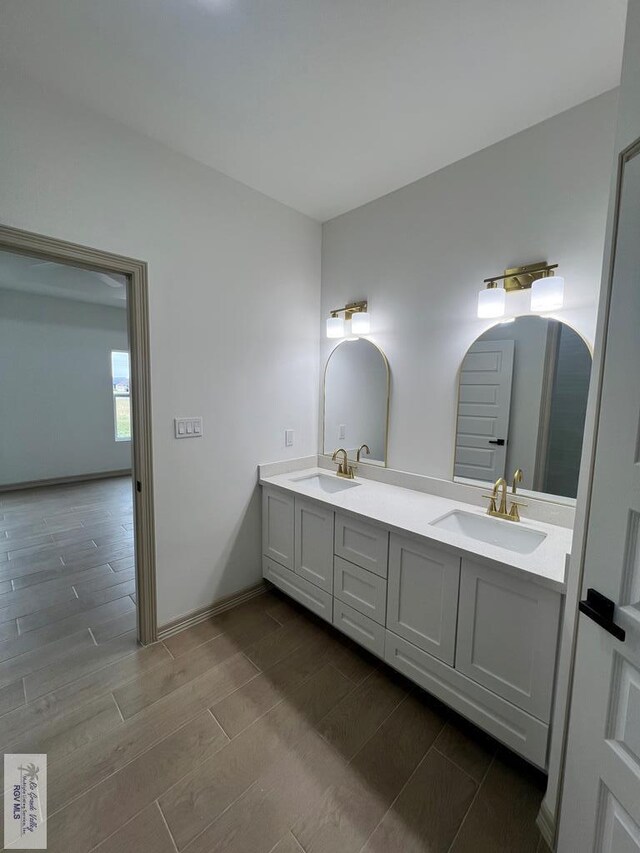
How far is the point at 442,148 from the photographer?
1.86 metres

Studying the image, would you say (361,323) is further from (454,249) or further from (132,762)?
(132,762)

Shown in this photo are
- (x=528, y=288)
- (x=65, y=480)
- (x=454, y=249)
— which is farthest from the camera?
(x=65, y=480)

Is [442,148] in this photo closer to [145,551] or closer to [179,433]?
[179,433]

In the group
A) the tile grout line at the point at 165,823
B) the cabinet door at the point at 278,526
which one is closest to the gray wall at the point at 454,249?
the cabinet door at the point at 278,526

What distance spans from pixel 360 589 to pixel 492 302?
168cm

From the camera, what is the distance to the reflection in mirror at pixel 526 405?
1627 mm

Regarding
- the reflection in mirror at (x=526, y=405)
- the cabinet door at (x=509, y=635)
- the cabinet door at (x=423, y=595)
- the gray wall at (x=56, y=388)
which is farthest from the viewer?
the gray wall at (x=56, y=388)

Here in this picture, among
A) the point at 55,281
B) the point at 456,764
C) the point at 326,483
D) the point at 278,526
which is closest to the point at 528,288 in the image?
the point at 326,483

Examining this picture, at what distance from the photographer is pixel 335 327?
2605 millimetres

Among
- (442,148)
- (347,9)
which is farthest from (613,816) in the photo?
(442,148)

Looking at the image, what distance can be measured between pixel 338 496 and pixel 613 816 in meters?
1.49

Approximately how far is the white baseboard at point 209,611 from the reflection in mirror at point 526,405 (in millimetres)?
1672

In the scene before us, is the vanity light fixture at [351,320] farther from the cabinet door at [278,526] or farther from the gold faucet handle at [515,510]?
the gold faucet handle at [515,510]

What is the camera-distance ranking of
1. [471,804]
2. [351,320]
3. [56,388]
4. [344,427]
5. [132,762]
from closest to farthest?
1. [471,804]
2. [132,762]
3. [351,320]
4. [344,427]
5. [56,388]
